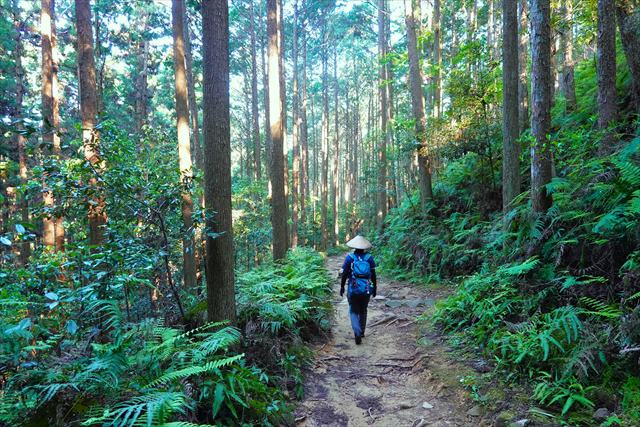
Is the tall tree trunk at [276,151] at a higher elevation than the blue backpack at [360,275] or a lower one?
higher

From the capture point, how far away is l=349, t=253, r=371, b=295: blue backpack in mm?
6539

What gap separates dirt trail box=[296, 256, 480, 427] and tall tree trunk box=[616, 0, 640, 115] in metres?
5.86

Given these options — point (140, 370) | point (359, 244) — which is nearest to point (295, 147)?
point (359, 244)

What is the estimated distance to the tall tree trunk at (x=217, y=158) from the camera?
15.8 feet

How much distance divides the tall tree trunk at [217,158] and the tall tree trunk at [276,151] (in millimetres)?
5541

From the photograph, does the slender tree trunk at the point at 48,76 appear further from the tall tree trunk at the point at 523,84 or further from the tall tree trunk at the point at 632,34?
the tall tree trunk at the point at 632,34

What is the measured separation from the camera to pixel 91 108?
8023 mm

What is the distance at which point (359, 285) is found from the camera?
6.57m

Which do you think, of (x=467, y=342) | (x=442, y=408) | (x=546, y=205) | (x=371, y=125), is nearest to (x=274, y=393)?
(x=442, y=408)

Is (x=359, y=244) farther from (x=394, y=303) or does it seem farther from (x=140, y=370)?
(x=140, y=370)

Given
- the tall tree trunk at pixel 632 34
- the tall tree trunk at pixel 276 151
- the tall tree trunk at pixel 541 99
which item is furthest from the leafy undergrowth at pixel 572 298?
the tall tree trunk at pixel 276 151

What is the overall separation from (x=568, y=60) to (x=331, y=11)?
20.5 meters

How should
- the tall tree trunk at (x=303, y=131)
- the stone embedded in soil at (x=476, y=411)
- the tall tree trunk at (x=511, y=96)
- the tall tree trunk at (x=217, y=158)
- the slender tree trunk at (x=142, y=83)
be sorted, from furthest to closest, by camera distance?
the tall tree trunk at (x=303, y=131)
the slender tree trunk at (x=142, y=83)
the tall tree trunk at (x=511, y=96)
the tall tree trunk at (x=217, y=158)
the stone embedded in soil at (x=476, y=411)

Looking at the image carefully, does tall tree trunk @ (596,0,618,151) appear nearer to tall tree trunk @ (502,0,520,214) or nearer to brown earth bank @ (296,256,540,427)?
tall tree trunk @ (502,0,520,214)
